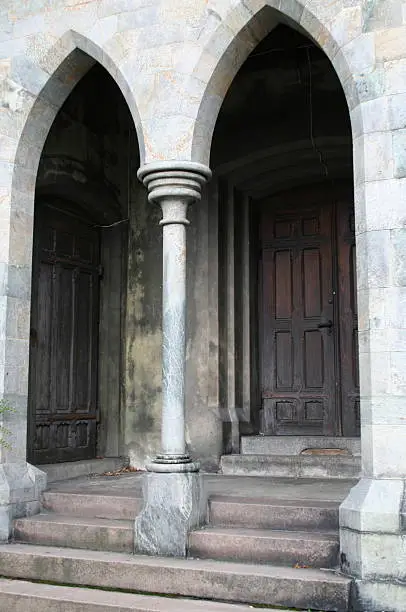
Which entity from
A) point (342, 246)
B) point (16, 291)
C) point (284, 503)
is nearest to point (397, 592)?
point (284, 503)

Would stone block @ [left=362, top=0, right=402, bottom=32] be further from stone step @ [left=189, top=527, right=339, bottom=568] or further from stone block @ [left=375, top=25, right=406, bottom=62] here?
stone step @ [left=189, top=527, right=339, bottom=568]

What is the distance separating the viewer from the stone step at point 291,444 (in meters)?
6.47

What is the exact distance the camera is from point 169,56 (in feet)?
16.5

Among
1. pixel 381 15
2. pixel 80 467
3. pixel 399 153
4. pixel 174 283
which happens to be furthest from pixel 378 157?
pixel 80 467

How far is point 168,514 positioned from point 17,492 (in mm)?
1243

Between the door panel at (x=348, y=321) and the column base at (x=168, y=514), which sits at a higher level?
the door panel at (x=348, y=321)

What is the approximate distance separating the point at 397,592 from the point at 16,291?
3.23 m

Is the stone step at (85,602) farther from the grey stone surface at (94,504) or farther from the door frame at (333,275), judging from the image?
the door frame at (333,275)

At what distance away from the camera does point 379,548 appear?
3.90 m

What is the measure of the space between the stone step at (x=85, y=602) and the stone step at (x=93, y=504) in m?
0.76

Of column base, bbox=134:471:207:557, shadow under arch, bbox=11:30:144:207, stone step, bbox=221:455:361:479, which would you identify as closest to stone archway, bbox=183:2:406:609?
column base, bbox=134:471:207:557

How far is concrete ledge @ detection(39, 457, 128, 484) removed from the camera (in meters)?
6.27

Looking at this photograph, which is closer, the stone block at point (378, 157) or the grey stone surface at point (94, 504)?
the stone block at point (378, 157)

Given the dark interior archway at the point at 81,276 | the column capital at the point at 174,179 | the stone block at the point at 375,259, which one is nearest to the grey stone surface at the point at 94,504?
the dark interior archway at the point at 81,276
